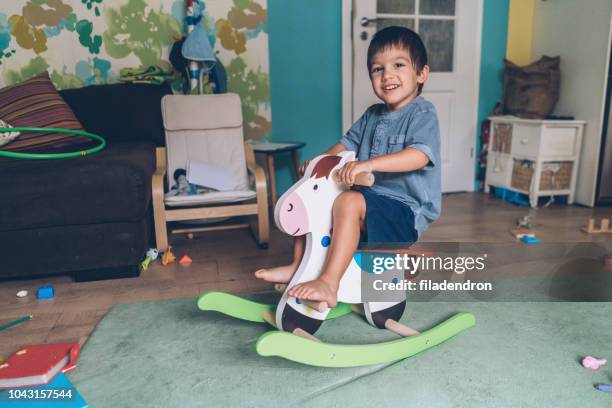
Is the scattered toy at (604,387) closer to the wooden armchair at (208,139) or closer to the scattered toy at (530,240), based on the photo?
the scattered toy at (530,240)

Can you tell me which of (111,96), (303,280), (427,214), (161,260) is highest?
(111,96)

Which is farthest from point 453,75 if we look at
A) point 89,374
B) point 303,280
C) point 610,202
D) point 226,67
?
point 89,374

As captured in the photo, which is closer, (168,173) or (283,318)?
(283,318)

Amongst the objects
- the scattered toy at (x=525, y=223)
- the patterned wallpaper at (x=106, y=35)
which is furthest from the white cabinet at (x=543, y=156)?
the patterned wallpaper at (x=106, y=35)

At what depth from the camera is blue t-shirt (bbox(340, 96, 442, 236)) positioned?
4.66 feet

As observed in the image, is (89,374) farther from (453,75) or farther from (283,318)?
(453,75)

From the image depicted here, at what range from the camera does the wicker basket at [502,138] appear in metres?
3.44

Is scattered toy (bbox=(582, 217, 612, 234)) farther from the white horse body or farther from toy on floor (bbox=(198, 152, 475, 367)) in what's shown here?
the white horse body

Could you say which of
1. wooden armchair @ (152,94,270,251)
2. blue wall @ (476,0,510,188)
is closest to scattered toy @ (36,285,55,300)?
wooden armchair @ (152,94,270,251)

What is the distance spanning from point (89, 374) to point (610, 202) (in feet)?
10.8

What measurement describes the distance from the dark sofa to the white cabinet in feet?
8.22

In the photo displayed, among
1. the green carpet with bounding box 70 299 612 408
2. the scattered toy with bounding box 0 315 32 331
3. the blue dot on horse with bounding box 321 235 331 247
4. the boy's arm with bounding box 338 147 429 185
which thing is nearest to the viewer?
the green carpet with bounding box 70 299 612 408

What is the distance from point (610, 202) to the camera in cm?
318

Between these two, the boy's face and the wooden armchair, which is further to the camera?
the wooden armchair
